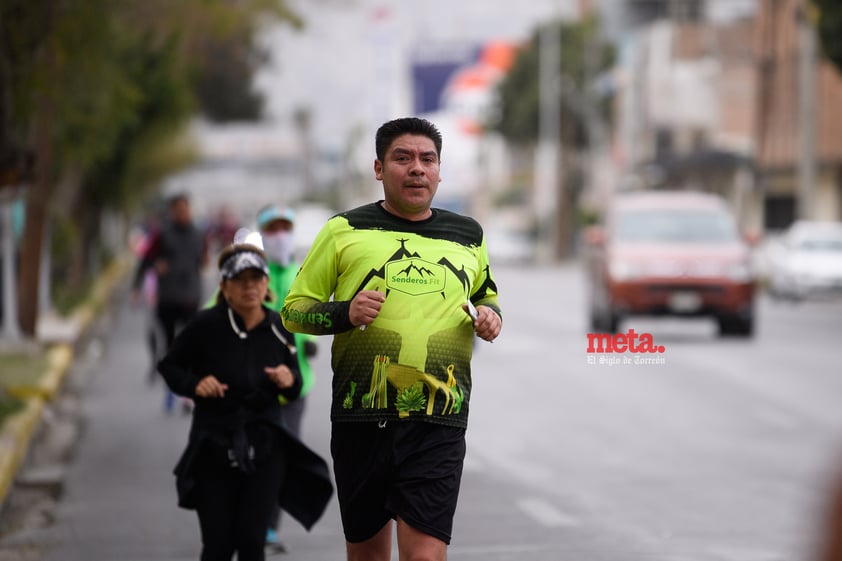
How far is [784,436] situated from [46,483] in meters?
5.83

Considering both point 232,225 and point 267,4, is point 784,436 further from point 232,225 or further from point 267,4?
point 267,4

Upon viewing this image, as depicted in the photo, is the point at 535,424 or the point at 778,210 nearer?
the point at 535,424

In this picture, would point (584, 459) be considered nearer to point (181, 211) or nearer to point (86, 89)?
point (181, 211)

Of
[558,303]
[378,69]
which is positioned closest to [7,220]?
[558,303]

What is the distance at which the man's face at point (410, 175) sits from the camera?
5160mm

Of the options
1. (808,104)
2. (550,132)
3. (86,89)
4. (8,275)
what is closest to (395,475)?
(8,275)

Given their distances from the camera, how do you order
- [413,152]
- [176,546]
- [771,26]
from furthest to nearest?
[771,26] < [176,546] < [413,152]

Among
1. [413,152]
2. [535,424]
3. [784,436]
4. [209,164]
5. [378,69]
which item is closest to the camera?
[413,152]

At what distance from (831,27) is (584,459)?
68.0 feet

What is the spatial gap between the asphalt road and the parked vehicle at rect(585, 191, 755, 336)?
0.63 meters

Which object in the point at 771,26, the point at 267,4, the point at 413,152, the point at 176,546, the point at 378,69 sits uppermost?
the point at 378,69

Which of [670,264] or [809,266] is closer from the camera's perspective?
[670,264]

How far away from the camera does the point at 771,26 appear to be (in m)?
62.5

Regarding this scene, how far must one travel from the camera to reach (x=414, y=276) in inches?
201
